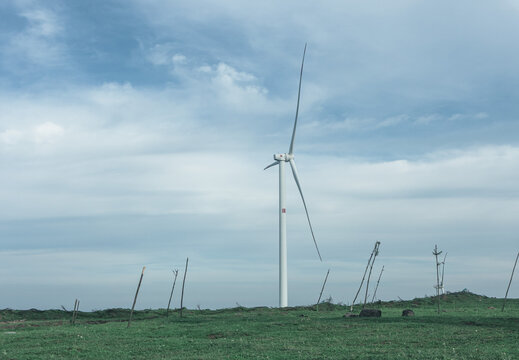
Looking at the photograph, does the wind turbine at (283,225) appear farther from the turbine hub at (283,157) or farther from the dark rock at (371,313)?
the dark rock at (371,313)

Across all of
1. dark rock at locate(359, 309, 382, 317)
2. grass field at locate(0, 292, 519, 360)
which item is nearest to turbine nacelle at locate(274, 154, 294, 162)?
grass field at locate(0, 292, 519, 360)

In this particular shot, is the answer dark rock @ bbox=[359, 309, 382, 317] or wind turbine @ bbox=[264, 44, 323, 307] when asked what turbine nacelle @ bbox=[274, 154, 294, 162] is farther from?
dark rock @ bbox=[359, 309, 382, 317]

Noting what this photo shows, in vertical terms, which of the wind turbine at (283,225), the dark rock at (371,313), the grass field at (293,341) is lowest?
the grass field at (293,341)

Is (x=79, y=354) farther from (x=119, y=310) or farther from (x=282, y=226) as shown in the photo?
(x=119, y=310)

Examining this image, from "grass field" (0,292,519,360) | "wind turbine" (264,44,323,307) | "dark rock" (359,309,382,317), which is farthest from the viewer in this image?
"wind turbine" (264,44,323,307)

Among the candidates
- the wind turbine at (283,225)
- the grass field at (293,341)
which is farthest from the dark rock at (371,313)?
the wind turbine at (283,225)

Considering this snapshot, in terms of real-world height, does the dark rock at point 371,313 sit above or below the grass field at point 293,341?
above

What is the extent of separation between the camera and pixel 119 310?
66.2m

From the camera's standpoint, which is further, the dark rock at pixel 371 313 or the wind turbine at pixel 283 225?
the wind turbine at pixel 283 225

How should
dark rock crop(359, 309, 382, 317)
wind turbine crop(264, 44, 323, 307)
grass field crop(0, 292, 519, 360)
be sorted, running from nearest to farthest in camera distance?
→ grass field crop(0, 292, 519, 360)
dark rock crop(359, 309, 382, 317)
wind turbine crop(264, 44, 323, 307)

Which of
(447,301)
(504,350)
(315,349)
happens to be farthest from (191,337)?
(447,301)

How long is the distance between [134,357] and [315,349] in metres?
8.67

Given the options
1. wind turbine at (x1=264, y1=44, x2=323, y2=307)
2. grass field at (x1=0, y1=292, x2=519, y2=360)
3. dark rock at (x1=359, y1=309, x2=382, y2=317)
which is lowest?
grass field at (x1=0, y1=292, x2=519, y2=360)

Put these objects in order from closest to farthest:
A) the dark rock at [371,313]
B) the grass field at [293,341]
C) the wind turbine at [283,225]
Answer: the grass field at [293,341] → the dark rock at [371,313] → the wind turbine at [283,225]
